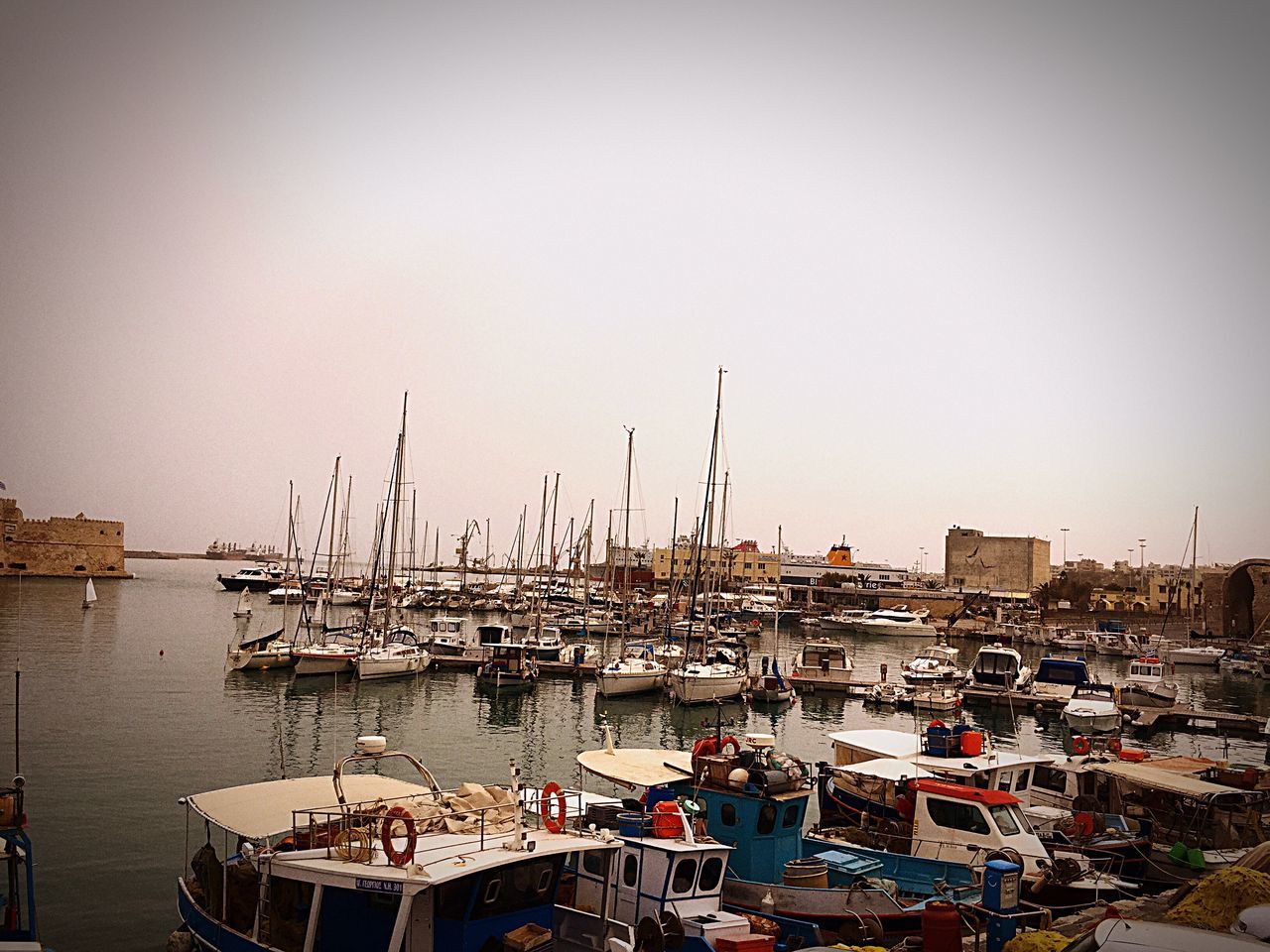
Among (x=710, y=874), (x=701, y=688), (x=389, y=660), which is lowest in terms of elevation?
(x=389, y=660)

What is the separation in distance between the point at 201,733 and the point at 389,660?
1592 centimetres

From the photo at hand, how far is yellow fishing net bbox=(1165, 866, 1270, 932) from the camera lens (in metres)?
10.0

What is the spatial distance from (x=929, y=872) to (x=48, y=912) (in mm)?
→ 15552

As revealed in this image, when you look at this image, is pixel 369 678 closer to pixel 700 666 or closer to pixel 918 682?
pixel 700 666

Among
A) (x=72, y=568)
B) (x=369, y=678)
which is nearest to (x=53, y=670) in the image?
(x=369, y=678)

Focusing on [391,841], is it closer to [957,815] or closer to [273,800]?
[273,800]

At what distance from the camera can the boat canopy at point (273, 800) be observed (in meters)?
13.3

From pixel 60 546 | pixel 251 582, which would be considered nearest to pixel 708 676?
pixel 251 582

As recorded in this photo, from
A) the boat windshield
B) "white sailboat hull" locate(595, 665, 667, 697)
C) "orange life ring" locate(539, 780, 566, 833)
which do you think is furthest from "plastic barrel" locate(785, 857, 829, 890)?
"white sailboat hull" locate(595, 665, 667, 697)

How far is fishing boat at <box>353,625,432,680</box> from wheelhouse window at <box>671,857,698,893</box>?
125 feet

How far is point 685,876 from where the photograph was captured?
1352 cm

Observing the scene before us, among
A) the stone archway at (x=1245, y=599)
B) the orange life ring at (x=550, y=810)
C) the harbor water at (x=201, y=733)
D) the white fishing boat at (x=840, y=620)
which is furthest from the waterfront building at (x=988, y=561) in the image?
the orange life ring at (x=550, y=810)

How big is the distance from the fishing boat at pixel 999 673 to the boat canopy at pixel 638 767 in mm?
36491

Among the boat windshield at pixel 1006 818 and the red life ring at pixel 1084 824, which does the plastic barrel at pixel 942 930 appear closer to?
the boat windshield at pixel 1006 818
